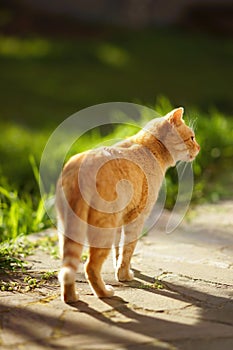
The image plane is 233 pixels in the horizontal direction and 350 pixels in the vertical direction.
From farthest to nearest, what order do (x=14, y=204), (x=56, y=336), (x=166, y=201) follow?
(x=166, y=201) → (x=14, y=204) → (x=56, y=336)

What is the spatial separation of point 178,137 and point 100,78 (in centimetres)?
768

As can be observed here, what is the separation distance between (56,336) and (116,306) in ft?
1.40

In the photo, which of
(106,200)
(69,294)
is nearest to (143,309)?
(69,294)

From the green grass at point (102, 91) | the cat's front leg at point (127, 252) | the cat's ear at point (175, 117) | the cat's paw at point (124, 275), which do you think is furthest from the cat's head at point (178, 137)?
the green grass at point (102, 91)

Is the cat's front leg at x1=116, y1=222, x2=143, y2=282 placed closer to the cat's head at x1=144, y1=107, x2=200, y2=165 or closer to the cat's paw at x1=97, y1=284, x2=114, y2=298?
the cat's paw at x1=97, y1=284, x2=114, y2=298

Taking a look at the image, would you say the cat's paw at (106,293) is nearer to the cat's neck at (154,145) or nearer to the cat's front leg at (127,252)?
the cat's front leg at (127,252)

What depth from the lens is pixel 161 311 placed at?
3197 mm

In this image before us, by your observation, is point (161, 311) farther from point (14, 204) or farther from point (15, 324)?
point (14, 204)

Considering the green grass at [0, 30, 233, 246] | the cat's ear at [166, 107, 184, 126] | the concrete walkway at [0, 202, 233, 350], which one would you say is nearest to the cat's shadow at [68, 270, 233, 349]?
the concrete walkway at [0, 202, 233, 350]

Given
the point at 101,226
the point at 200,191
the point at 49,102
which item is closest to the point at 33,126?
the point at 49,102

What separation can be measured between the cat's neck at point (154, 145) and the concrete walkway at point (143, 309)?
24.7 inches

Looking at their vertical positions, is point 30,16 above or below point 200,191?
above

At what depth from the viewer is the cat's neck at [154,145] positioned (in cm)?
359

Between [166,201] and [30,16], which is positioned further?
[30,16]
